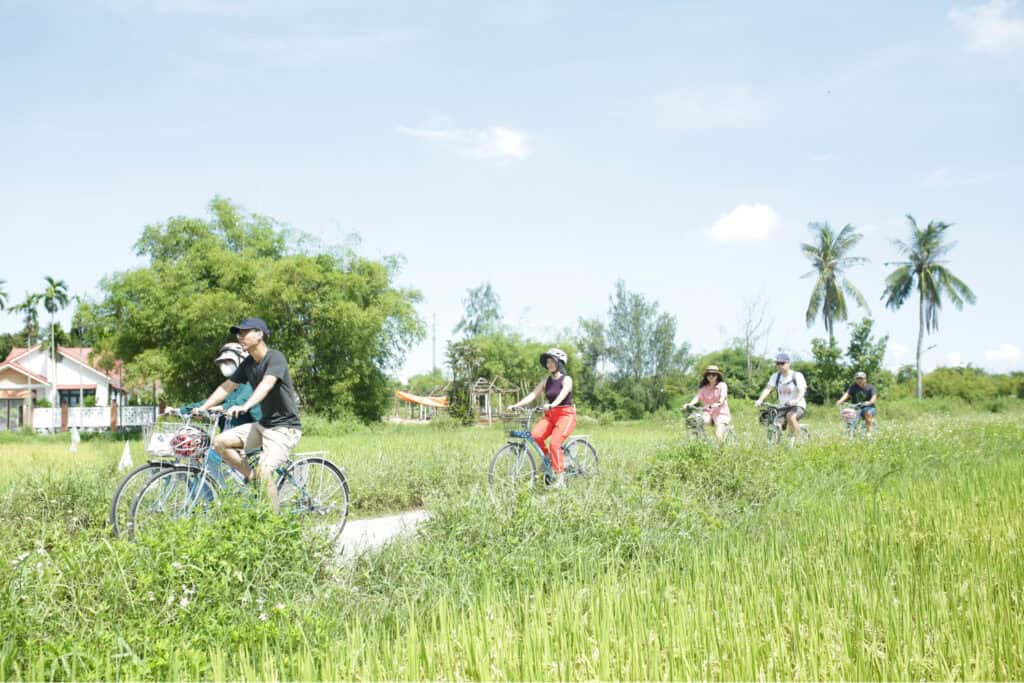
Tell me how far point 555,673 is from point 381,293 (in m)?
36.4

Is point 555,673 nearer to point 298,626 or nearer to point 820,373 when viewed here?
point 298,626

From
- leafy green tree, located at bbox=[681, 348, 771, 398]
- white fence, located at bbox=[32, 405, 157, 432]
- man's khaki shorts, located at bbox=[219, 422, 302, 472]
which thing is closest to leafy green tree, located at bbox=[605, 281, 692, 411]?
leafy green tree, located at bbox=[681, 348, 771, 398]

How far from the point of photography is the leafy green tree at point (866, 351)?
45344 mm

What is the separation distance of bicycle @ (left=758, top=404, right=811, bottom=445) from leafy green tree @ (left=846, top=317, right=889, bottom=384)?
34992mm

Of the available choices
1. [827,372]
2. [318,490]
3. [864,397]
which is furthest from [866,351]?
[318,490]

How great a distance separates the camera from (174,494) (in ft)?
20.5

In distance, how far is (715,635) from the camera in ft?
12.2

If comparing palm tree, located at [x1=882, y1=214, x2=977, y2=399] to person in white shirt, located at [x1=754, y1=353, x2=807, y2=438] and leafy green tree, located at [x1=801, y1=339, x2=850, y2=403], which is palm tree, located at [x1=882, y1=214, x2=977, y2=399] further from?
person in white shirt, located at [x1=754, y1=353, x2=807, y2=438]

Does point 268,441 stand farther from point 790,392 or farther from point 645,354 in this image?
point 645,354

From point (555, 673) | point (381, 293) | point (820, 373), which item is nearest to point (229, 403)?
point (555, 673)

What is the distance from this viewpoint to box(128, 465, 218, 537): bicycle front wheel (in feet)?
19.6

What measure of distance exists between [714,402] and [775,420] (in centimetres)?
181

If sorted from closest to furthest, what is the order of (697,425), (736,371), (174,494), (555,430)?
(174,494), (555,430), (697,425), (736,371)

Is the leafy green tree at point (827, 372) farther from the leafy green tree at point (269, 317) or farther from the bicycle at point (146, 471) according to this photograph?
the bicycle at point (146, 471)
